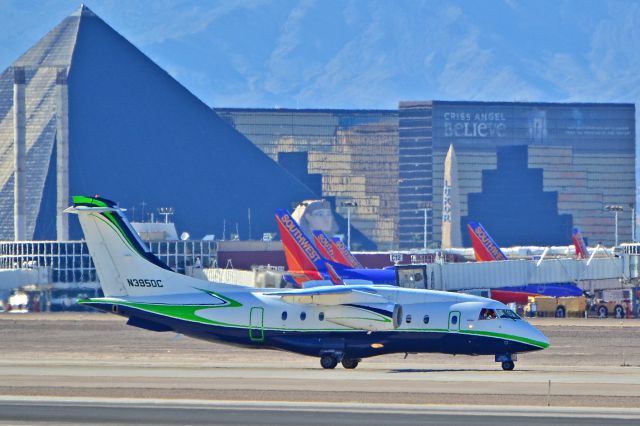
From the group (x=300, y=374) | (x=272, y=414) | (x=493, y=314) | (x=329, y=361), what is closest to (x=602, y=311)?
(x=493, y=314)

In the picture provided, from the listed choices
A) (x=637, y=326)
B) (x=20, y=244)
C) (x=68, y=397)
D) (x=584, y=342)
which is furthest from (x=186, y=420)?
(x=20, y=244)

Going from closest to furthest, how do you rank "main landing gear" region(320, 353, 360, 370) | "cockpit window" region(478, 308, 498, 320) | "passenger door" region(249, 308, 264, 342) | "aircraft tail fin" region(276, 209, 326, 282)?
"cockpit window" region(478, 308, 498, 320) → "main landing gear" region(320, 353, 360, 370) → "passenger door" region(249, 308, 264, 342) → "aircraft tail fin" region(276, 209, 326, 282)

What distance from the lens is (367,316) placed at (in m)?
61.1

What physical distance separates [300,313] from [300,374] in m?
3.51

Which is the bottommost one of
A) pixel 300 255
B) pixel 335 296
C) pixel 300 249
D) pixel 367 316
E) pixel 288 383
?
pixel 288 383

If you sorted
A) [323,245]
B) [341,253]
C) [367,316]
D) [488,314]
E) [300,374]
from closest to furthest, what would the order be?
[300,374]
[488,314]
[367,316]
[323,245]
[341,253]

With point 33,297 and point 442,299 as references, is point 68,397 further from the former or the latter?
point 33,297

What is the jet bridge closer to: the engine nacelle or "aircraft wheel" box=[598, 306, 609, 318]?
"aircraft wheel" box=[598, 306, 609, 318]

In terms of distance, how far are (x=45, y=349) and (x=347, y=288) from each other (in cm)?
2223

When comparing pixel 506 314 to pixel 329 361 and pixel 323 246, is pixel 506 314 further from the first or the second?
pixel 323 246

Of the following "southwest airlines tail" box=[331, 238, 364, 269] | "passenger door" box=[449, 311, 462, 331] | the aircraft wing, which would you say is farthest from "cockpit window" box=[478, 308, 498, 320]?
"southwest airlines tail" box=[331, 238, 364, 269]

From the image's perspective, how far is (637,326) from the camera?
102 meters

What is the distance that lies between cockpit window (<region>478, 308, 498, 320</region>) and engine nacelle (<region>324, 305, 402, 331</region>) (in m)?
3.36

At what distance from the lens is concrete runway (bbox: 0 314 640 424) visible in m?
45.7
